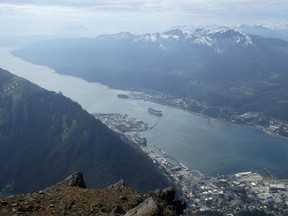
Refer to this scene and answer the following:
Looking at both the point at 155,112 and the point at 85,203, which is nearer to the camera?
the point at 85,203

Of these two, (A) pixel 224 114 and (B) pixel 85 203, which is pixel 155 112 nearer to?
(A) pixel 224 114

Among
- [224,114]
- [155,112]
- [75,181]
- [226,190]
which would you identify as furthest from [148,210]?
[224,114]

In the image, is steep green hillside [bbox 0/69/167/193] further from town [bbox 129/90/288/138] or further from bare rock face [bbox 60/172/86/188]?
town [bbox 129/90/288/138]

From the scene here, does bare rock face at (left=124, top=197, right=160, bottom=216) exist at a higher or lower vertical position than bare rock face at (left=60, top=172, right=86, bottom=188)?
higher

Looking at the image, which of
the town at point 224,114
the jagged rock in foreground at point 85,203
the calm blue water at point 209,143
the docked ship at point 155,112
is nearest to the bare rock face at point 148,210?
the jagged rock in foreground at point 85,203

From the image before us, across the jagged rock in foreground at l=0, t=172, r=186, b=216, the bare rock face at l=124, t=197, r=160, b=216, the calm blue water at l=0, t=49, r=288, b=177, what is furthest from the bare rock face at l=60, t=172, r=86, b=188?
the calm blue water at l=0, t=49, r=288, b=177

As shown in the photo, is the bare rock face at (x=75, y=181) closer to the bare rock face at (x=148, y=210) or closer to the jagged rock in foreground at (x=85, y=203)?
the jagged rock in foreground at (x=85, y=203)

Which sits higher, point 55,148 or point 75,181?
point 75,181

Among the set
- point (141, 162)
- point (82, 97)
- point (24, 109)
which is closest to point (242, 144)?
point (141, 162)
